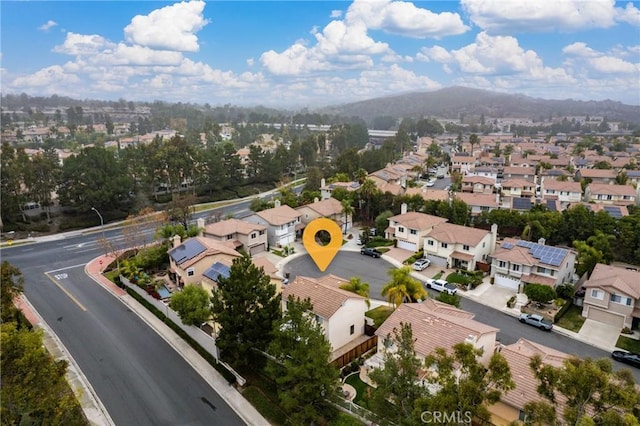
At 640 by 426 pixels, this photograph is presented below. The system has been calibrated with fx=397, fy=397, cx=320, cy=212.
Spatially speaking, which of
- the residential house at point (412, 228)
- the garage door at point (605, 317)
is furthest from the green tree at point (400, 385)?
the residential house at point (412, 228)

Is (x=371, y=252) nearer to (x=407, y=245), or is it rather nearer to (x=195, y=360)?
(x=407, y=245)

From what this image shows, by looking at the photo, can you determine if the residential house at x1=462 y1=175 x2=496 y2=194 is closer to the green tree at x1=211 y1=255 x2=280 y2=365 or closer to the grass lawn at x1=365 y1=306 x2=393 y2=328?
the grass lawn at x1=365 y1=306 x2=393 y2=328

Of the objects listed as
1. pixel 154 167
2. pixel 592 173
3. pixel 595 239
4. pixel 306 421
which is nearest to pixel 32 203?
→ pixel 154 167

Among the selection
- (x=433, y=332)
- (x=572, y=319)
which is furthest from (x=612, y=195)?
(x=433, y=332)

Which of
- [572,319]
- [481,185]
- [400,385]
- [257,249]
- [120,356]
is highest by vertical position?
[400,385]

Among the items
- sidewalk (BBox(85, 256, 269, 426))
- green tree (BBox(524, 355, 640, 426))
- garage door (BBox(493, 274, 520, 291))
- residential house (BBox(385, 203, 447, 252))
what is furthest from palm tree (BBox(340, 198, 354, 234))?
green tree (BBox(524, 355, 640, 426))

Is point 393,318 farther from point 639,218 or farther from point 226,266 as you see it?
point 639,218

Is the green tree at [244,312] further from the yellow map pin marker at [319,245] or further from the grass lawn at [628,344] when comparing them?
the grass lawn at [628,344]
